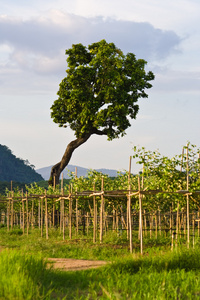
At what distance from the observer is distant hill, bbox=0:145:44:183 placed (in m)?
113

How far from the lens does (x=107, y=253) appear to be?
1906 cm

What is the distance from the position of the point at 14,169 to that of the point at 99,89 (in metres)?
82.5

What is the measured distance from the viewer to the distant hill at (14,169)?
372 feet

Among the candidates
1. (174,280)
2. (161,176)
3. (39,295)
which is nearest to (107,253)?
(161,176)

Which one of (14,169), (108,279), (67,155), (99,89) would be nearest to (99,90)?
(99,89)

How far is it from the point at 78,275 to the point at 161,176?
25.5 ft

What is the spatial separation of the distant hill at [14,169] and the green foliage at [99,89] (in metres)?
74.1

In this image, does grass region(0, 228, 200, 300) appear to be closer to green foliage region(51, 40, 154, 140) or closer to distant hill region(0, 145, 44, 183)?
green foliage region(51, 40, 154, 140)

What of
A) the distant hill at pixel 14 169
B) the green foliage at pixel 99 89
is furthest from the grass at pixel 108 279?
the distant hill at pixel 14 169

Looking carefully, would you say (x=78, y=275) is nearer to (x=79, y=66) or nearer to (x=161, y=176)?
(x=161, y=176)

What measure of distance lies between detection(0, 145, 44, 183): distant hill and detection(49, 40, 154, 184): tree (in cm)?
7407

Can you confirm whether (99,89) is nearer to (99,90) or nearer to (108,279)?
(99,90)

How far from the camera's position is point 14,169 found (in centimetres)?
11762

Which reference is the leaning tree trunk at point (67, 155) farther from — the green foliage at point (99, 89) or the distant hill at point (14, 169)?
the distant hill at point (14, 169)
